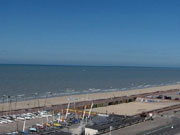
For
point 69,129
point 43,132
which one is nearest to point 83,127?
point 69,129

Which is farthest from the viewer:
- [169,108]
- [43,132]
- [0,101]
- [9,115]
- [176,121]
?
[0,101]

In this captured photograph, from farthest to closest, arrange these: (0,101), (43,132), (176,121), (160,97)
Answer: (160,97) < (0,101) < (176,121) < (43,132)

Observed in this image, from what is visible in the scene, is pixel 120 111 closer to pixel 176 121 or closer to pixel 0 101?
pixel 176 121

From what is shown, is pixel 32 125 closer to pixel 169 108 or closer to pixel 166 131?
pixel 166 131

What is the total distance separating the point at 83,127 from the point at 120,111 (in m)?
15.7

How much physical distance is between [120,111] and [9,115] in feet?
51.3

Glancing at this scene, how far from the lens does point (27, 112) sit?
41.9m

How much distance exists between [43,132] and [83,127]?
387 centimetres

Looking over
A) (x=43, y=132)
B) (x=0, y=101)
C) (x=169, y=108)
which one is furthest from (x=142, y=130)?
(x=0, y=101)

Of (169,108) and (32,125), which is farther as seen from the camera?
(169,108)

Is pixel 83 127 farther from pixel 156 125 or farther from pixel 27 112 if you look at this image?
pixel 27 112

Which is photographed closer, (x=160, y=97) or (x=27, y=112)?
(x=27, y=112)

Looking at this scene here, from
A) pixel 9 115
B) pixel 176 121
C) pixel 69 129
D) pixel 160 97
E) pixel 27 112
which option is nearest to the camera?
pixel 69 129

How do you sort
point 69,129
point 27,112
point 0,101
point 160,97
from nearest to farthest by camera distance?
1. point 69,129
2. point 27,112
3. point 0,101
4. point 160,97
